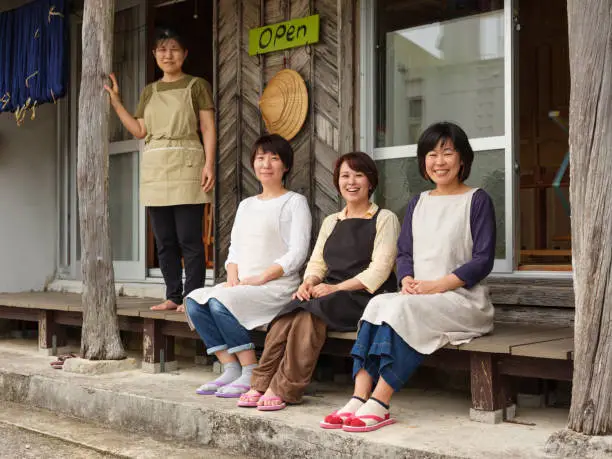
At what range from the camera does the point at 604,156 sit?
3.01 m

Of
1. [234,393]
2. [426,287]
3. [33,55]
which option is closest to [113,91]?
[33,55]

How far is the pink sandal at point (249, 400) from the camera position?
3.96 meters

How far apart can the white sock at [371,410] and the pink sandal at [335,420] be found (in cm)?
5

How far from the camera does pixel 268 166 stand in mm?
4617

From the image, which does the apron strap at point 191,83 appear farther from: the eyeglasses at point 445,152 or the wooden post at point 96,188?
the eyeglasses at point 445,152

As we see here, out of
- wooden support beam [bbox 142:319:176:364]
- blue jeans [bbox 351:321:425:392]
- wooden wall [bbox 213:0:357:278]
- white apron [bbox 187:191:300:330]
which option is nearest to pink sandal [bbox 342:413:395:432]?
blue jeans [bbox 351:321:425:392]

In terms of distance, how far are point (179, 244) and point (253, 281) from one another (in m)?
1.07

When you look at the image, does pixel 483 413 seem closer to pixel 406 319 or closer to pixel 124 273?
pixel 406 319

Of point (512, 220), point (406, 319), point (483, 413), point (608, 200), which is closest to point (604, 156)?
point (608, 200)

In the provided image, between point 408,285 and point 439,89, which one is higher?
point 439,89

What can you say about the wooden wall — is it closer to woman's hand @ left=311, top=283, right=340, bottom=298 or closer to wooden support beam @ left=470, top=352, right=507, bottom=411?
woman's hand @ left=311, top=283, right=340, bottom=298

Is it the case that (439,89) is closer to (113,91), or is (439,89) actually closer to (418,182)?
(418,182)

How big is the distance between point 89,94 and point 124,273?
228 centimetres

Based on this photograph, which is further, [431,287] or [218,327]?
[218,327]
